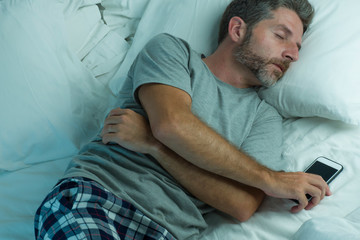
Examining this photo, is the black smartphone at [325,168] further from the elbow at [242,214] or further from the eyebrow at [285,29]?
the eyebrow at [285,29]

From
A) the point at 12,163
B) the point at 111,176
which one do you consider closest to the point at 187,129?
the point at 111,176

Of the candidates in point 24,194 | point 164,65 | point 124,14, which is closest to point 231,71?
point 164,65

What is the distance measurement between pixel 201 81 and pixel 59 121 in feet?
1.73

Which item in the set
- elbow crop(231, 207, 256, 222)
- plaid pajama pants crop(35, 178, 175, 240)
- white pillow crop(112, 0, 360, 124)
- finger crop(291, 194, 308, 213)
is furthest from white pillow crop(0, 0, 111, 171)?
finger crop(291, 194, 308, 213)

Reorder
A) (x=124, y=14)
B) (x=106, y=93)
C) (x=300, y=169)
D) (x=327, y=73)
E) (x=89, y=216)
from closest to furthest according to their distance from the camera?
(x=89, y=216)
(x=300, y=169)
(x=327, y=73)
(x=106, y=93)
(x=124, y=14)

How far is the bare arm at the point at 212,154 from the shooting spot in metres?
0.88

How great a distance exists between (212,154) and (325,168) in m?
0.36

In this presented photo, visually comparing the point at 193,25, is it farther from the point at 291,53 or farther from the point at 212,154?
the point at 212,154

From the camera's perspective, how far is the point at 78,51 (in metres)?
1.46

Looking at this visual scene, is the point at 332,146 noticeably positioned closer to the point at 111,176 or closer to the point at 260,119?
the point at 260,119

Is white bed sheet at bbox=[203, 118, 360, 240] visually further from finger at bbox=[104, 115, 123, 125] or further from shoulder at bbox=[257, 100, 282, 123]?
finger at bbox=[104, 115, 123, 125]

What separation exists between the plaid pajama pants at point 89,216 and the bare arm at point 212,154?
0.19 metres

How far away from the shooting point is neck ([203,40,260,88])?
127 centimetres

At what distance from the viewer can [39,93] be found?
4.11ft
